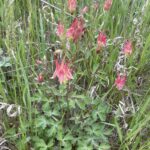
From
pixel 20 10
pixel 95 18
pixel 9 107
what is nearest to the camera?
pixel 9 107

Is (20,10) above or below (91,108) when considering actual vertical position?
above

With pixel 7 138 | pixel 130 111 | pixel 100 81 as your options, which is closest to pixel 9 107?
pixel 7 138

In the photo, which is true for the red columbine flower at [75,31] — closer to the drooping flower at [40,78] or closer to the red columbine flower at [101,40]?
the red columbine flower at [101,40]

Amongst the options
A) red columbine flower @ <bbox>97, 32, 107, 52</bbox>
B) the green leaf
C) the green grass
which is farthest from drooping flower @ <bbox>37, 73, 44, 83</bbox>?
red columbine flower @ <bbox>97, 32, 107, 52</bbox>

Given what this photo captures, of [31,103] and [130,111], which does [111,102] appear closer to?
[130,111]

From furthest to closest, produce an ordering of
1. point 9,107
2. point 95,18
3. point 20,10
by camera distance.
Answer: point 20,10
point 95,18
point 9,107

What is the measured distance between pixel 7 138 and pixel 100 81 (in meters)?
0.43

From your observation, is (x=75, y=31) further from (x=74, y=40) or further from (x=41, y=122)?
(x=41, y=122)

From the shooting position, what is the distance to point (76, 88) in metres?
1.52

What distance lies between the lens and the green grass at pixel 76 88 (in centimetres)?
143

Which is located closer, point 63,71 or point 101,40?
point 63,71

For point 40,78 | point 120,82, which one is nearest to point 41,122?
point 40,78

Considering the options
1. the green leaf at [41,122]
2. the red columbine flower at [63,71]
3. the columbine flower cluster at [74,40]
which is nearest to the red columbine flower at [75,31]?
the columbine flower cluster at [74,40]

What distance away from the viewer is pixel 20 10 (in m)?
1.81
